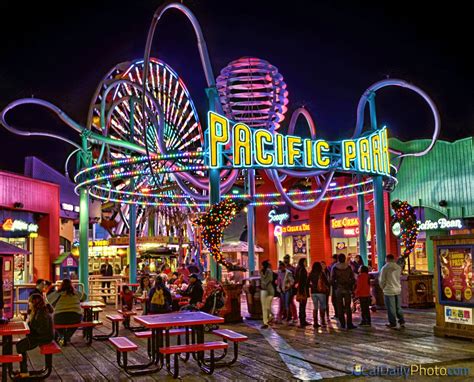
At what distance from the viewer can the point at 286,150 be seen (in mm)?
18797

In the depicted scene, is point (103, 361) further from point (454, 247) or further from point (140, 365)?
point (454, 247)

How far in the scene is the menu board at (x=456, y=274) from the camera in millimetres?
11617

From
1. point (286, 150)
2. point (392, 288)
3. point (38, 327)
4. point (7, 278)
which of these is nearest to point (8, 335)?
point (38, 327)

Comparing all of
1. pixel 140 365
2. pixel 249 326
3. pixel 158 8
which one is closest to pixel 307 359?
pixel 140 365

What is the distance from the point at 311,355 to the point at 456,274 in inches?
142

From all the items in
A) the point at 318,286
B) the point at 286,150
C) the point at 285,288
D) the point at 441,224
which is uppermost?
the point at 286,150

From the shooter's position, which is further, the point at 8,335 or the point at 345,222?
the point at 345,222

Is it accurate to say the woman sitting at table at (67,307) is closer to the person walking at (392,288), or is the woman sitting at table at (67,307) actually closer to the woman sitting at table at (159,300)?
the woman sitting at table at (159,300)

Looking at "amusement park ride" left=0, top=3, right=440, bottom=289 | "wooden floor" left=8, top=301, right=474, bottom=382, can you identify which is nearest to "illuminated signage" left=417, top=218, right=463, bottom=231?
"amusement park ride" left=0, top=3, right=440, bottom=289

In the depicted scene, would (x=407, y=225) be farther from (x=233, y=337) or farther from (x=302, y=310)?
(x=233, y=337)

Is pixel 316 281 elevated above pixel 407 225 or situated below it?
below

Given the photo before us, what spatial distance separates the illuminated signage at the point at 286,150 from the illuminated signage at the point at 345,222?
14.3 m

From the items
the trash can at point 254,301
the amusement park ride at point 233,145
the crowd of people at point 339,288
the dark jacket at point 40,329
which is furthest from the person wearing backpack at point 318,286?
the dark jacket at point 40,329

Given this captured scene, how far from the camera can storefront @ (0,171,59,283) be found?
27672 mm
